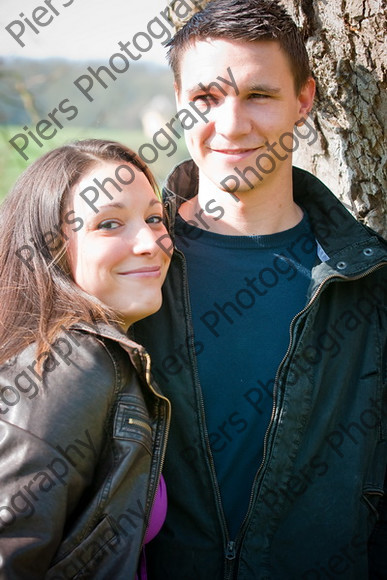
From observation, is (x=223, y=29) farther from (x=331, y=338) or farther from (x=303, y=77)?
(x=331, y=338)

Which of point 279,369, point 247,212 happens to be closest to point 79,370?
point 279,369

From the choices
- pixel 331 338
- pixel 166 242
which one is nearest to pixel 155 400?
pixel 166 242

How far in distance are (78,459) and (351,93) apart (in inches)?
69.6

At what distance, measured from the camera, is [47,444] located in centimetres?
155

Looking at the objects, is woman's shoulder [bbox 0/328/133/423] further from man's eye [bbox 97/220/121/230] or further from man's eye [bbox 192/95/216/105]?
man's eye [bbox 192/95/216/105]

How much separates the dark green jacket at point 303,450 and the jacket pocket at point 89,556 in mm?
411

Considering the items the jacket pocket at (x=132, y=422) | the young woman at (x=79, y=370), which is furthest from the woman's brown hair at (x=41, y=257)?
the jacket pocket at (x=132, y=422)

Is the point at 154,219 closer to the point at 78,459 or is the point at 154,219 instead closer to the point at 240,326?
the point at 240,326

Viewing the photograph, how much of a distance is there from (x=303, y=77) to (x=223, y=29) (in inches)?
15.0

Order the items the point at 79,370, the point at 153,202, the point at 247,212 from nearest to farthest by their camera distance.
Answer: the point at 79,370 < the point at 153,202 < the point at 247,212

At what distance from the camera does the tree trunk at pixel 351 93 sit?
8.01 ft

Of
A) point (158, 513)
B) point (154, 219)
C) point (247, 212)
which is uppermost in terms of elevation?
point (154, 219)

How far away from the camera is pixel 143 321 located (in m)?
2.17

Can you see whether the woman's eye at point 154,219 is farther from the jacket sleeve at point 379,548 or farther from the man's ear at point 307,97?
the jacket sleeve at point 379,548
